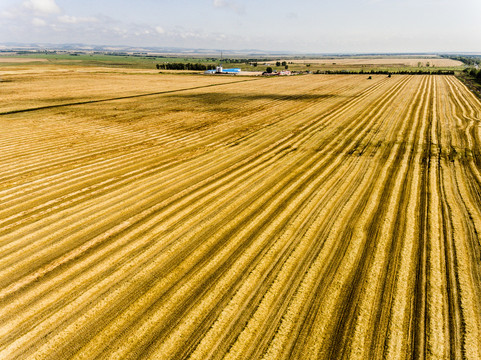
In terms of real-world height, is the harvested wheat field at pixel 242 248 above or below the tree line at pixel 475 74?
below

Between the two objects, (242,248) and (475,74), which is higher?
(475,74)

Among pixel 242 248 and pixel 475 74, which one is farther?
pixel 475 74

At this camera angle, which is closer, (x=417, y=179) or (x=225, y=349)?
(x=225, y=349)

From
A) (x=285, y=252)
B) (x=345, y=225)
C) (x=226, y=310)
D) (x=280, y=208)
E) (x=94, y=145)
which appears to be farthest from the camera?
(x=94, y=145)

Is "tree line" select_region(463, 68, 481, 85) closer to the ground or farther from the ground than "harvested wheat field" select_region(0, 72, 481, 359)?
farther from the ground

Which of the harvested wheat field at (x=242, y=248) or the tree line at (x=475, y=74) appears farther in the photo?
the tree line at (x=475, y=74)

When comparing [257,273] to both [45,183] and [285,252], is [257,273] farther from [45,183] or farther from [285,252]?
[45,183]

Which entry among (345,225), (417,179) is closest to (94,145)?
(345,225)

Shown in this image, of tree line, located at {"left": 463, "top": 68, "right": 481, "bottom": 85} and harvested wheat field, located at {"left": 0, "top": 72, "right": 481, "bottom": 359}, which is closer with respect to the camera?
harvested wheat field, located at {"left": 0, "top": 72, "right": 481, "bottom": 359}
